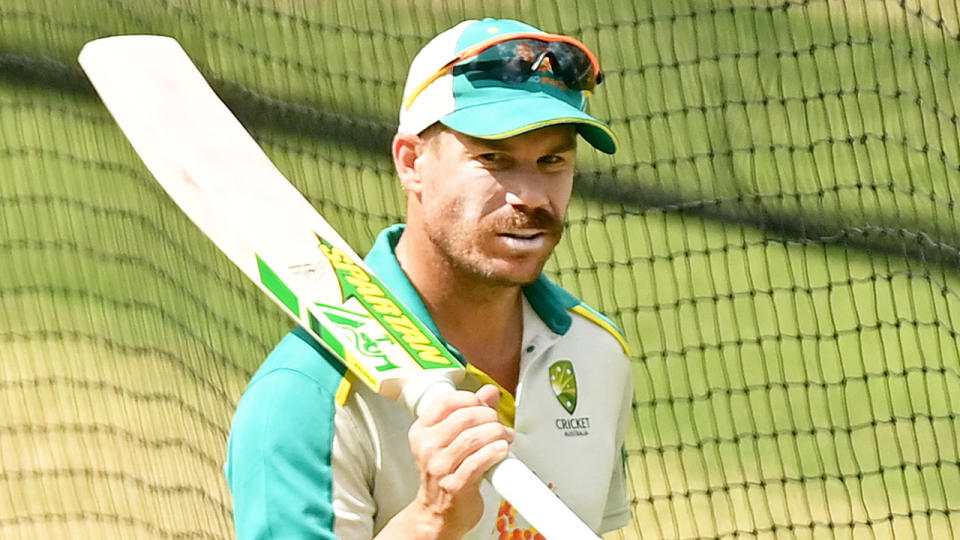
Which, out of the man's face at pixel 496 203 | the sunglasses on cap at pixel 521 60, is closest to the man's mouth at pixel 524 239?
the man's face at pixel 496 203

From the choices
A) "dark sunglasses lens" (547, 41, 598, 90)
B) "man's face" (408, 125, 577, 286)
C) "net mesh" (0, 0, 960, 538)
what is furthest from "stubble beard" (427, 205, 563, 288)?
"net mesh" (0, 0, 960, 538)

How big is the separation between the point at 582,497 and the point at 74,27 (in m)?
3.22

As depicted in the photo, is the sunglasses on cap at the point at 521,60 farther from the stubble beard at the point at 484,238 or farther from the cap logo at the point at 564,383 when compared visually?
the cap logo at the point at 564,383

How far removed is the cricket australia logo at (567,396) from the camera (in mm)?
2332

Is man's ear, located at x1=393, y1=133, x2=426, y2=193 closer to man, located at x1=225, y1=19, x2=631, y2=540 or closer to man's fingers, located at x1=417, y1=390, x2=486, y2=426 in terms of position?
man, located at x1=225, y1=19, x2=631, y2=540

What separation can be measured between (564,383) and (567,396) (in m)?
0.02

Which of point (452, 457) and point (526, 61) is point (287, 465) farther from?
point (526, 61)

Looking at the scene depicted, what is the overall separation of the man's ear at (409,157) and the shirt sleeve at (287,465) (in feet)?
1.15

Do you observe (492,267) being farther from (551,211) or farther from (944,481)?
(944,481)

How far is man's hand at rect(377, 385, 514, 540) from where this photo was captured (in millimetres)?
1943

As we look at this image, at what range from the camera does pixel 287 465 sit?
204cm

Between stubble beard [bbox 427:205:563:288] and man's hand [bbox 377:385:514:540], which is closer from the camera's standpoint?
man's hand [bbox 377:385:514:540]

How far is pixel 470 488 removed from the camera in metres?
1.97

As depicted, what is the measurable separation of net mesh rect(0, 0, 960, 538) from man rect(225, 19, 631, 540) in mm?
1973
